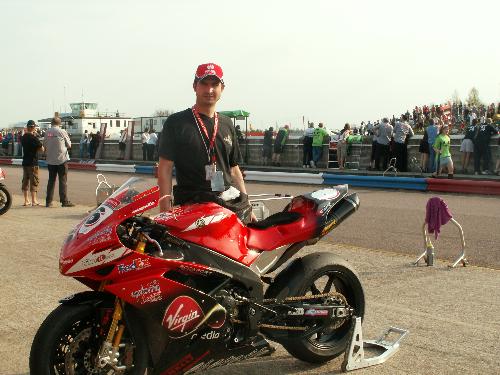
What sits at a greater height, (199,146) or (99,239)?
(199,146)

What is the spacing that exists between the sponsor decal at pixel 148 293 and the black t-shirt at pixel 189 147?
1.24 m

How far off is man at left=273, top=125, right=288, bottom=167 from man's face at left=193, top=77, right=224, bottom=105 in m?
21.2

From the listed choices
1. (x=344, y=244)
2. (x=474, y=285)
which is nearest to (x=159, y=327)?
(x=474, y=285)

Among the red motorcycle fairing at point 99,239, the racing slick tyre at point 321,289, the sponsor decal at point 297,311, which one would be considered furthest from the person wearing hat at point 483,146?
→ the red motorcycle fairing at point 99,239

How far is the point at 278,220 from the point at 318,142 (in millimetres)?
19970

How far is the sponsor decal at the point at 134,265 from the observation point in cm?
349

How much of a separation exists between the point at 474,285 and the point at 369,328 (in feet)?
6.36

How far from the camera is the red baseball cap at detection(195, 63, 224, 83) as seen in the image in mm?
4609

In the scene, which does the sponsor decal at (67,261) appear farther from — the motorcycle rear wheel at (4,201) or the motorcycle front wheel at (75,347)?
the motorcycle rear wheel at (4,201)

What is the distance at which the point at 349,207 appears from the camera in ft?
14.8

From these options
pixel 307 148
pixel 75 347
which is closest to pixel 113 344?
pixel 75 347

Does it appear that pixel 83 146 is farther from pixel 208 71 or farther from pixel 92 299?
pixel 92 299

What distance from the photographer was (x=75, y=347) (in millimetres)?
3527

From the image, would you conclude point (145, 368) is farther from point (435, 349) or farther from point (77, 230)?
point (435, 349)
